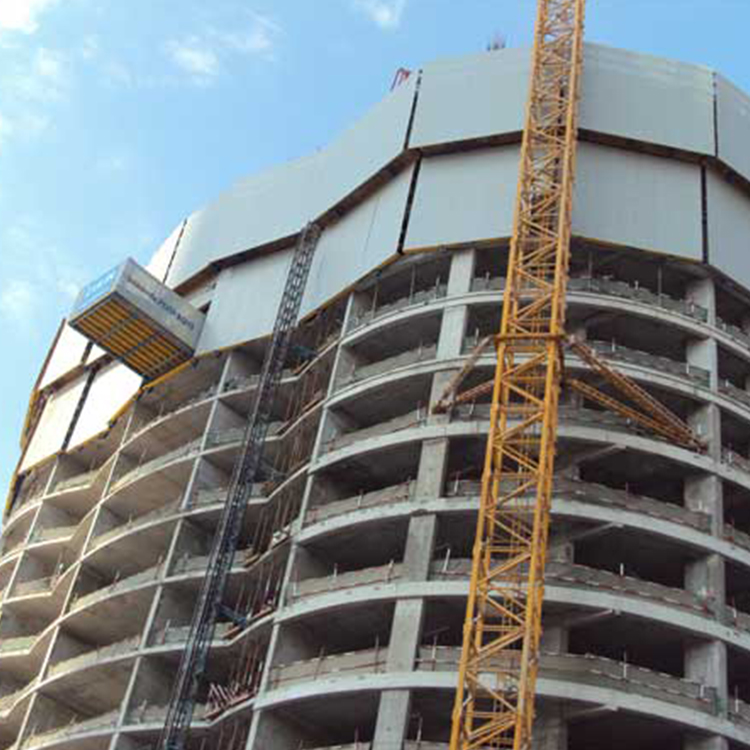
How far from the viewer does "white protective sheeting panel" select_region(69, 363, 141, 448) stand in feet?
234

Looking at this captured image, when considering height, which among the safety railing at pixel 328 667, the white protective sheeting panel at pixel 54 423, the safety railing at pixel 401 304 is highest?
the white protective sheeting panel at pixel 54 423

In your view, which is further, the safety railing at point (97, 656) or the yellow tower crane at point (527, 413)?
the safety railing at point (97, 656)

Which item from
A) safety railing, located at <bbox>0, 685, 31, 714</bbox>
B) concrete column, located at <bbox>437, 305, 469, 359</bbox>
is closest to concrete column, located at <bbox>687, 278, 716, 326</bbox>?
concrete column, located at <bbox>437, 305, 469, 359</bbox>

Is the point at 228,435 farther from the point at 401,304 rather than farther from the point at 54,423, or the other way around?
the point at 54,423

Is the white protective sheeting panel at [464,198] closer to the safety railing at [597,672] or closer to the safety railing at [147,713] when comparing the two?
the safety railing at [597,672]

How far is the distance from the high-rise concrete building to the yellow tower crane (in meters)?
1.23

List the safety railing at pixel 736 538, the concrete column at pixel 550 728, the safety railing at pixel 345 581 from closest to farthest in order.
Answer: the concrete column at pixel 550 728 → the safety railing at pixel 345 581 → the safety railing at pixel 736 538

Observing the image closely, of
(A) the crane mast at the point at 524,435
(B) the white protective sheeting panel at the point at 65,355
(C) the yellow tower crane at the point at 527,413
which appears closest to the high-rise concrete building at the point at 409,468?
(C) the yellow tower crane at the point at 527,413

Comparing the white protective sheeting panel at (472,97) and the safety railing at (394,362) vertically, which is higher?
the white protective sheeting panel at (472,97)

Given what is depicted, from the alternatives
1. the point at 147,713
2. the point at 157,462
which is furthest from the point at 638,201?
the point at 147,713

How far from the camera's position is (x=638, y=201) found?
187 feet

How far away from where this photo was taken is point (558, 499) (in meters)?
46.2

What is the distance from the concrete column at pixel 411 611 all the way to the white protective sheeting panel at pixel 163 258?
31.5m

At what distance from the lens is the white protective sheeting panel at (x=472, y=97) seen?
59.9 metres
